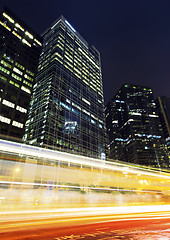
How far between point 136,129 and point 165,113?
4562 cm

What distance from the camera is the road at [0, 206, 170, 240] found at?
15.6 feet

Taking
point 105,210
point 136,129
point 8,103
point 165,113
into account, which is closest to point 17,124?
point 8,103

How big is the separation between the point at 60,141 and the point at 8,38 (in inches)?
1976

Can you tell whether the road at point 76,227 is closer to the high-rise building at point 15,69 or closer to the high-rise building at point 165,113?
the high-rise building at point 15,69

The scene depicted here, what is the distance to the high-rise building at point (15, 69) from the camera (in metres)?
48.8

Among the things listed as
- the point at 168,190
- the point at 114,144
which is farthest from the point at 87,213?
the point at 114,144

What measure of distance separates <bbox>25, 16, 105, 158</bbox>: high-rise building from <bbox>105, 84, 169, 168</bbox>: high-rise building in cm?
6105

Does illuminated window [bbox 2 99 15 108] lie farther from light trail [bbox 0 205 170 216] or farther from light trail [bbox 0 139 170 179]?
light trail [bbox 0 205 170 216]

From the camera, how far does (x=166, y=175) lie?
18.1 metres

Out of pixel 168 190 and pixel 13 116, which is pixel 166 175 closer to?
pixel 168 190

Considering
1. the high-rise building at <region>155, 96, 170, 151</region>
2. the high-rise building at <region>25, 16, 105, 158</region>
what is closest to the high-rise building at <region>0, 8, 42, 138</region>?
the high-rise building at <region>25, 16, 105, 158</region>

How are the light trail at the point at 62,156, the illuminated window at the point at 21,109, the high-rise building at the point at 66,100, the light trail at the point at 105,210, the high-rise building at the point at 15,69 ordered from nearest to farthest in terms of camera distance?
the light trail at the point at 105,210 < the light trail at the point at 62,156 < the high-rise building at the point at 66,100 < the high-rise building at the point at 15,69 < the illuminated window at the point at 21,109

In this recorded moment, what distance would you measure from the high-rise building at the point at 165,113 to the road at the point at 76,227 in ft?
463

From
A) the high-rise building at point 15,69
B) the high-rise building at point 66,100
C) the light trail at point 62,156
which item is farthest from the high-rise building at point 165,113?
the light trail at point 62,156
